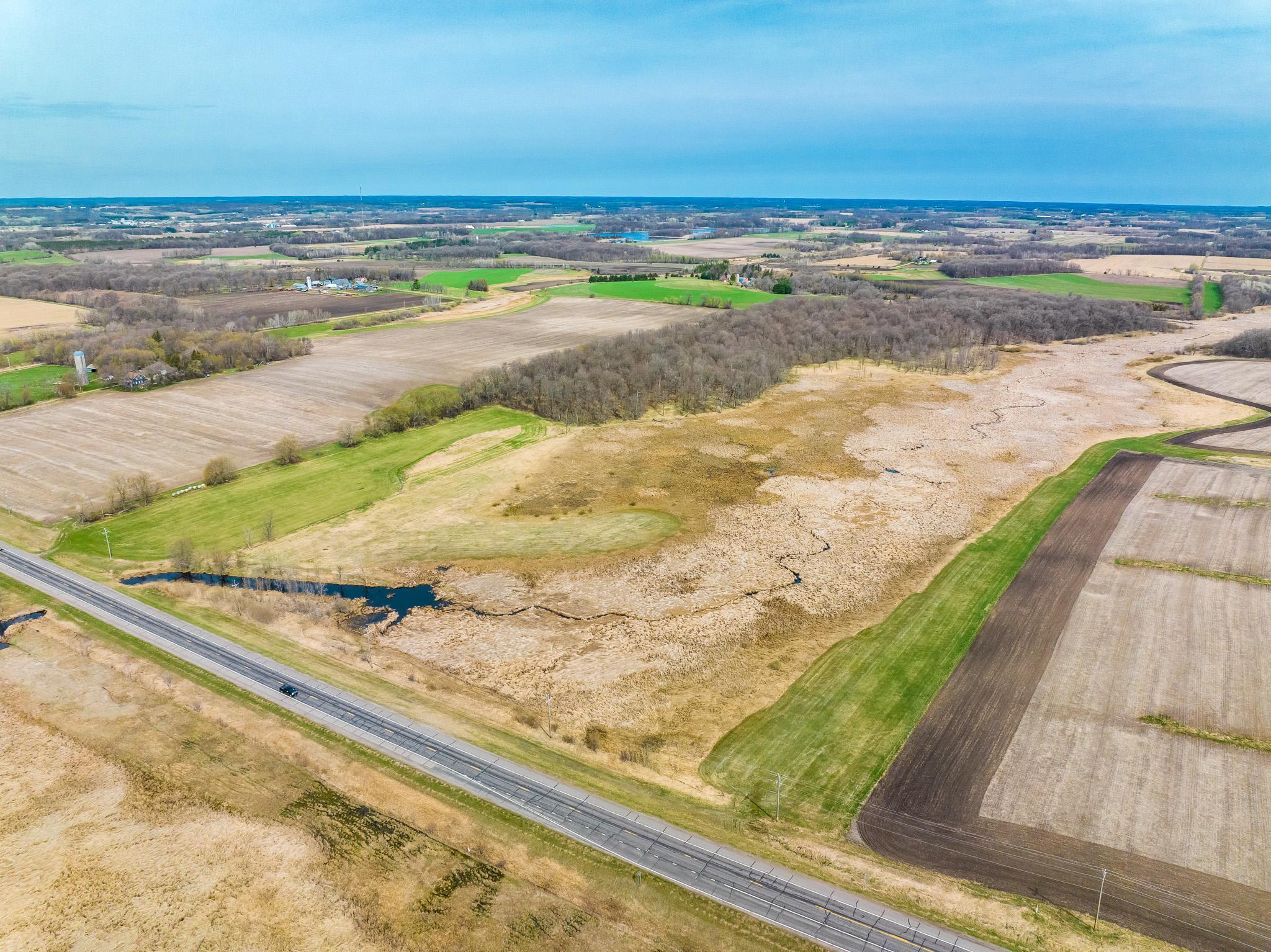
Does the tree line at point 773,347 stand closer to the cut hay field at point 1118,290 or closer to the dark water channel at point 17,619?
the cut hay field at point 1118,290

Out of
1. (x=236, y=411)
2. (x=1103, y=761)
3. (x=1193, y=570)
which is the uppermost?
(x=236, y=411)

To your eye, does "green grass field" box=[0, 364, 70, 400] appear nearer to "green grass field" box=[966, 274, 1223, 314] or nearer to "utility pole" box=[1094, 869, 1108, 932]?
"utility pole" box=[1094, 869, 1108, 932]

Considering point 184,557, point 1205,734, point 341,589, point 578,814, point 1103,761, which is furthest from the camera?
point 184,557

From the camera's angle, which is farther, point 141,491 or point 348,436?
point 348,436

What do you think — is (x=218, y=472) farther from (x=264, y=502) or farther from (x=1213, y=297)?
(x=1213, y=297)

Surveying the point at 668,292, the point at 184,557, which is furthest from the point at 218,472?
the point at 668,292

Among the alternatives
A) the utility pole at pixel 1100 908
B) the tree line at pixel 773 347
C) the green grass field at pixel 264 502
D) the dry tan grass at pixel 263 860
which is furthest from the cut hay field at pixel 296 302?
the utility pole at pixel 1100 908

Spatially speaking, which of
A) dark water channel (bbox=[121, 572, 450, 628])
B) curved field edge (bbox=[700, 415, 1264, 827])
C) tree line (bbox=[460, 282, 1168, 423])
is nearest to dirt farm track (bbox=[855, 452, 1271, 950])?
curved field edge (bbox=[700, 415, 1264, 827])
